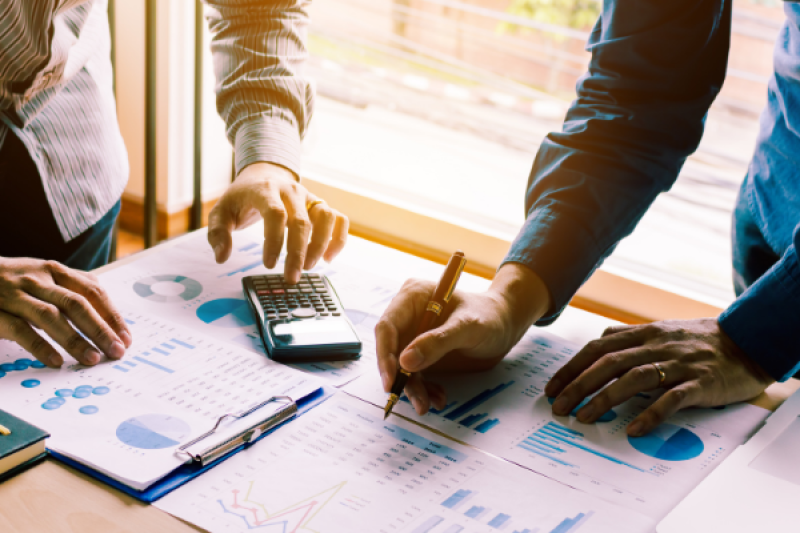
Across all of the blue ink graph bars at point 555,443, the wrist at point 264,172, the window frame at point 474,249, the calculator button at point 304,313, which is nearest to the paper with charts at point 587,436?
the blue ink graph bars at point 555,443

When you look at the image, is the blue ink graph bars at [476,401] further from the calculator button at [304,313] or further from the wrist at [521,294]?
the calculator button at [304,313]

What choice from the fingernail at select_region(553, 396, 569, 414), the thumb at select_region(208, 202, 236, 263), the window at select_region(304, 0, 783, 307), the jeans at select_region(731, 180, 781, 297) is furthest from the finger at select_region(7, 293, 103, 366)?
the window at select_region(304, 0, 783, 307)

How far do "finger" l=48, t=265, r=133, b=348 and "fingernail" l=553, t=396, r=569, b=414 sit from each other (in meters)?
0.44

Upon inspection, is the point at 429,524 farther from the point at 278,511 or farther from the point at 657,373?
the point at 657,373

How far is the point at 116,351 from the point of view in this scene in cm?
71

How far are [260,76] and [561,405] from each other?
65 centimetres

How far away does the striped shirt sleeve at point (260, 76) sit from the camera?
41.0 inches

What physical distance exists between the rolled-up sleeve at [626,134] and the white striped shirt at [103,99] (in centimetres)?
40

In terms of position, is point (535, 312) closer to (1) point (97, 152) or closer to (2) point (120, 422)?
(2) point (120, 422)

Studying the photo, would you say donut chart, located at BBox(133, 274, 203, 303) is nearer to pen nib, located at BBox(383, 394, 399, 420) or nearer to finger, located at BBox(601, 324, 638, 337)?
pen nib, located at BBox(383, 394, 399, 420)

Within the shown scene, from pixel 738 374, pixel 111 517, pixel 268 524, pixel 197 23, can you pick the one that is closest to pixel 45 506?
pixel 111 517

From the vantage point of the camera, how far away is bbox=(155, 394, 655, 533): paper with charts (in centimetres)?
53

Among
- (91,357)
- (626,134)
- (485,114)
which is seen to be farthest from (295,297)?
(485,114)

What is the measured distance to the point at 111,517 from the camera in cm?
52
